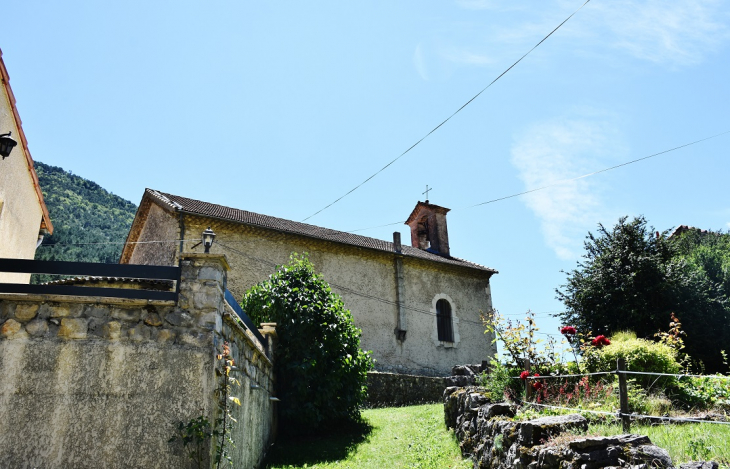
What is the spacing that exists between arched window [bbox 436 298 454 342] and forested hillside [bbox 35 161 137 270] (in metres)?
22.2

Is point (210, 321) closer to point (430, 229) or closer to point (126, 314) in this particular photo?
point (126, 314)

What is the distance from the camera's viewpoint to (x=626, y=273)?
15.9 metres

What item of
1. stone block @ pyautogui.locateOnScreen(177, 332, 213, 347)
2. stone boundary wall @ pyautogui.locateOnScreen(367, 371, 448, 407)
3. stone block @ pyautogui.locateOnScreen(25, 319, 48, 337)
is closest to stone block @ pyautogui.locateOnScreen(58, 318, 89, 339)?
stone block @ pyautogui.locateOnScreen(25, 319, 48, 337)

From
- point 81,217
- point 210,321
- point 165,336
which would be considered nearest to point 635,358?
point 210,321

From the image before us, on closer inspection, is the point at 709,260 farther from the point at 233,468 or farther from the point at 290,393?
the point at 233,468

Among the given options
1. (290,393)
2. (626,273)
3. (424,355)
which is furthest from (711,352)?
(290,393)

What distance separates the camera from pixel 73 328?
4.78 meters

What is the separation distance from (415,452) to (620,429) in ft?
13.0

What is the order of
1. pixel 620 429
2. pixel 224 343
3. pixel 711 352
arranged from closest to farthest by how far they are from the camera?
pixel 620 429
pixel 224 343
pixel 711 352

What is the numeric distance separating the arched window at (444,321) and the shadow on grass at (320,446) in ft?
35.3

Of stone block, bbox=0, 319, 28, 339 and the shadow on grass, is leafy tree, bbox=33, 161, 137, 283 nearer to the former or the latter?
the shadow on grass

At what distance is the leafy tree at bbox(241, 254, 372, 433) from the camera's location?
9016mm

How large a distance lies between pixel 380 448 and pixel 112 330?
5.16 meters

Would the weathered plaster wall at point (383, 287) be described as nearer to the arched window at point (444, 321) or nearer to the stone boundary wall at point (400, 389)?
the arched window at point (444, 321)
